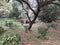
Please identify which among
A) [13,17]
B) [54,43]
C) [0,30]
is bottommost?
[13,17]

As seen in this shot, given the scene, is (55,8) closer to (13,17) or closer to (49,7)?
(49,7)

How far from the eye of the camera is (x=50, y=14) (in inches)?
584

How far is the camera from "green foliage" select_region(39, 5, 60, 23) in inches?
585

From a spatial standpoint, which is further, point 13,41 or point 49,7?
point 49,7

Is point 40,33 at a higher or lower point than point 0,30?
lower

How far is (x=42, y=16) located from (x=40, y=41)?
6.46 meters

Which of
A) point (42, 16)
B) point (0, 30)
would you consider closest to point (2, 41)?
point (0, 30)

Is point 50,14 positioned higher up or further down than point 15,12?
higher up

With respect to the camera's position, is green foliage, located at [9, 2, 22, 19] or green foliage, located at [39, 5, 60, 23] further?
green foliage, located at [9, 2, 22, 19]

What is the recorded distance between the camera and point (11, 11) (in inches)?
657

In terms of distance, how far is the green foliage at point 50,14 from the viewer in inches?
585

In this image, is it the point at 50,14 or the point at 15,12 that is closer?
the point at 50,14

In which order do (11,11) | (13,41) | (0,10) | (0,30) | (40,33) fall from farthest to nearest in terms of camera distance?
(0,10), (11,11), (40,33), (0,30), (13,41)

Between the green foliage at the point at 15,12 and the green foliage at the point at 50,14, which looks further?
the green foliage at the point at 15,12
